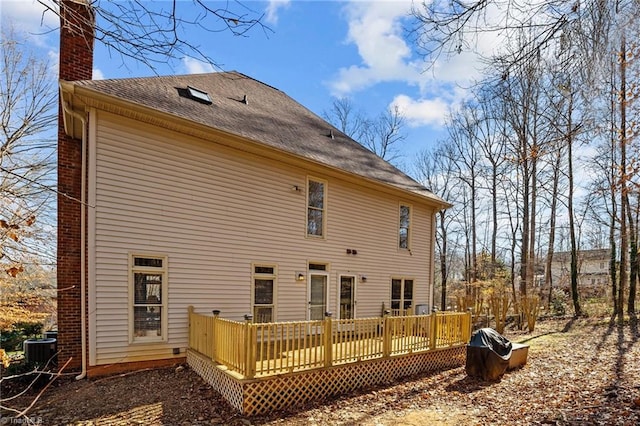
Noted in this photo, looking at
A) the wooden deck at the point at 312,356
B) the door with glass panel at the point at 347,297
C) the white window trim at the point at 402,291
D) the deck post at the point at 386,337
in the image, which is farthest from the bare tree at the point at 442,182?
the deck post at the point at 386,337

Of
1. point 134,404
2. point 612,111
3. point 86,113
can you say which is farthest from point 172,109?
point 612,111

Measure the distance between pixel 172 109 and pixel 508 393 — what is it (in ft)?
28.1

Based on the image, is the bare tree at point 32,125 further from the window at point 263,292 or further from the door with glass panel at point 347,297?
the door with glass panel at point 347,297

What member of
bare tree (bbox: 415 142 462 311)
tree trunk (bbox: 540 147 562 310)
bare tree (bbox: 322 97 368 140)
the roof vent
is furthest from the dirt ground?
bare tree (bbox: 322 97 368 140)

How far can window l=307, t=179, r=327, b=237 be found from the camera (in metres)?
10.1

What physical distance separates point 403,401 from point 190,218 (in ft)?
18.4

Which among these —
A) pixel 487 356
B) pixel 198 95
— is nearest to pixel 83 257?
pixel 198 95

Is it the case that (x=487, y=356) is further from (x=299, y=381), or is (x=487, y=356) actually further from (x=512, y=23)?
(x=512, y=23)

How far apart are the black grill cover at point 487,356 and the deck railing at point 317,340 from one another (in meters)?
0.99

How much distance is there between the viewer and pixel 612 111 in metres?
6.55

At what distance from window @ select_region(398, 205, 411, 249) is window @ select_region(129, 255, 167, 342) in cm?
779

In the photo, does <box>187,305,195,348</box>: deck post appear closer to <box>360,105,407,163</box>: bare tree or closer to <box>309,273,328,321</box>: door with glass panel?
<box>309,273,328,321</box>: door with glass panel

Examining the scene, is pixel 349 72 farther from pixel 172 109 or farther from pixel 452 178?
pixel 452 178

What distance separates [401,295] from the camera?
12492 millimetres
